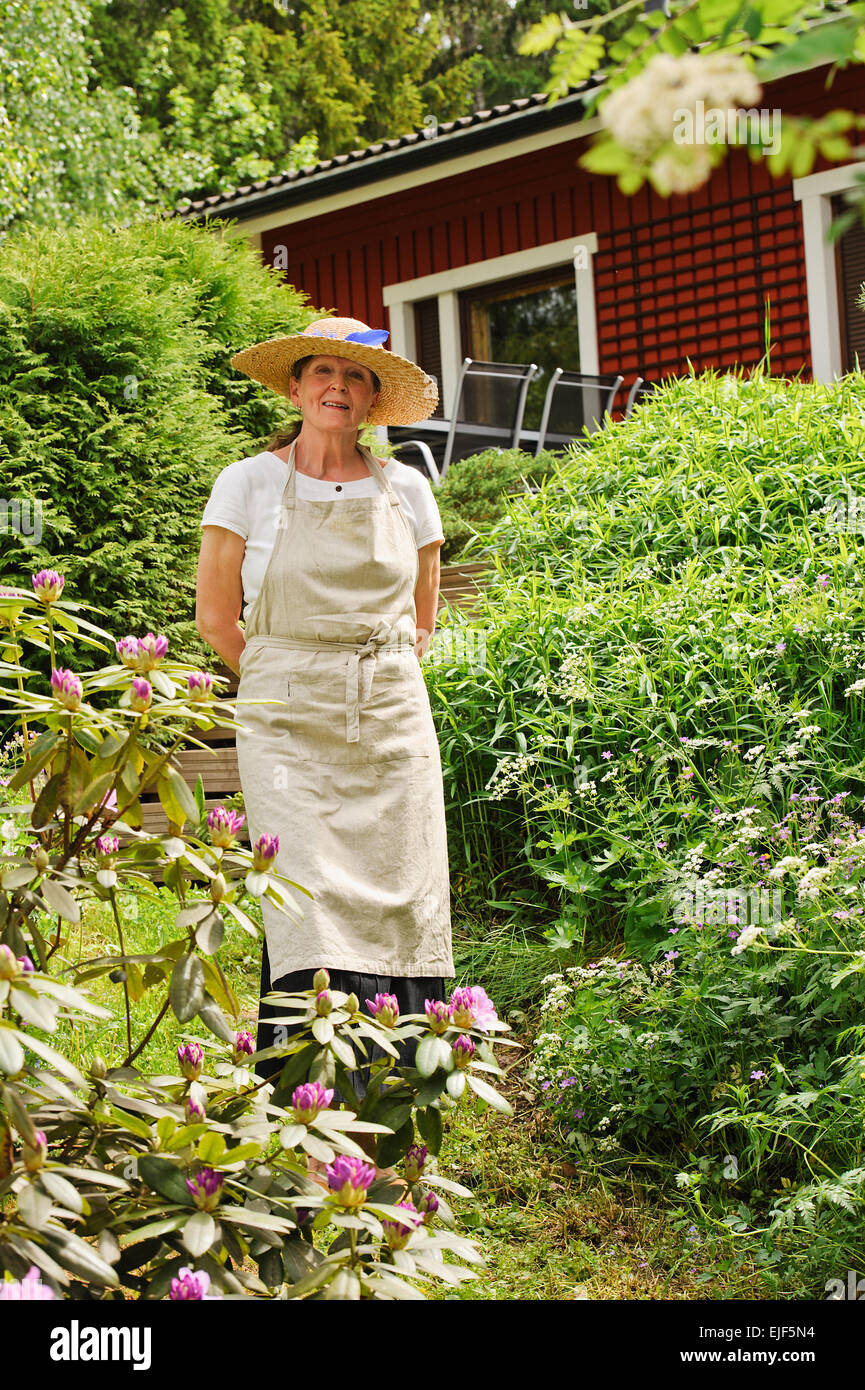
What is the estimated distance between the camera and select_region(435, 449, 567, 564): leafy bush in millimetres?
7461

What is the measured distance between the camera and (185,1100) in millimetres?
2031

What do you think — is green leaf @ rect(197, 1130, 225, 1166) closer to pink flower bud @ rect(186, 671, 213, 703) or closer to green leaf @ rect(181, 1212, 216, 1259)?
green leaf @ rect(181, 1212, 216, 1259)

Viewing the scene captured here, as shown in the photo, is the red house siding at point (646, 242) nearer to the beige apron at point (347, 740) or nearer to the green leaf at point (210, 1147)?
the beige apron at point (347, 740)

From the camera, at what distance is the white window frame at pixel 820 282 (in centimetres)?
1017

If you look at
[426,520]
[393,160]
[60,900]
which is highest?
[393,160]

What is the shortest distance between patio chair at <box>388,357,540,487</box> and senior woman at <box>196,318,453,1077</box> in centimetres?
547

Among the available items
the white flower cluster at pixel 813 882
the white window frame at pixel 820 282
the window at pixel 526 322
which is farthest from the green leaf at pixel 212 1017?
the window at pixel 526 322

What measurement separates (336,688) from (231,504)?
0.50 m

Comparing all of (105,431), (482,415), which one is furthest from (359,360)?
(482,415)

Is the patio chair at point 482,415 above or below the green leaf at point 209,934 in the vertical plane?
above

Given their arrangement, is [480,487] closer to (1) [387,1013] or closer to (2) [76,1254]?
(1) [387,1013]

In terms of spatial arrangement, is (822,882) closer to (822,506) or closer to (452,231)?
(822,506)

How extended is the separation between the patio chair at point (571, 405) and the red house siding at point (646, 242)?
1610mm

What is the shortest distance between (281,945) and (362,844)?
30 centimetres
